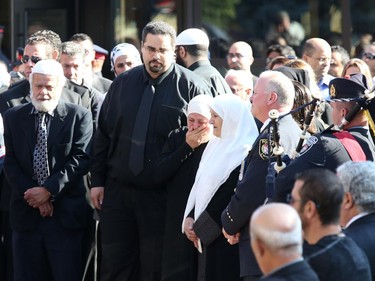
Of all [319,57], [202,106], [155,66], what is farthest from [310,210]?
[319,57]

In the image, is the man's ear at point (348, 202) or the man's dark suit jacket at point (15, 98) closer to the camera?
the man's ear at point (348, 202)

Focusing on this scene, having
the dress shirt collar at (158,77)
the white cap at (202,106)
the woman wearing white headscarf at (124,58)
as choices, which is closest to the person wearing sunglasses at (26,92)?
the woman wearing white headscarf at (124,58)

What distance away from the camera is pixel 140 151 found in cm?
760

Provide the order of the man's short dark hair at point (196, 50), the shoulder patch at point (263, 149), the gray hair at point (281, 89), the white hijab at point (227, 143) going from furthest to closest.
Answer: the man's short dark hair at point (196, 50)
the white hijab at point (227, 143)
the gray hair at point (281, 89)
the shoulder patch at point (263, 149)

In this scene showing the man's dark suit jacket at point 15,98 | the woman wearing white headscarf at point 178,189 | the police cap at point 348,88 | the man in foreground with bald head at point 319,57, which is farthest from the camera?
the man in foreground with bald head at point 319,57

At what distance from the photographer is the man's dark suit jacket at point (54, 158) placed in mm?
8117

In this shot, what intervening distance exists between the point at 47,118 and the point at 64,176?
514 millimetres

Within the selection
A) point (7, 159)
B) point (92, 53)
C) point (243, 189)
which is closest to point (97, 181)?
point (7, 159)

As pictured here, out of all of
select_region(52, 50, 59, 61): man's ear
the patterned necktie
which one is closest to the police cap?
the patterned necktie

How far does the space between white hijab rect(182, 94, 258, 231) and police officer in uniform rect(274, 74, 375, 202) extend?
0.64 meters

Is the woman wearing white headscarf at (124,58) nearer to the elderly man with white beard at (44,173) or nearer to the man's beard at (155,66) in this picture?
the elderly man with white beard at (44,173)

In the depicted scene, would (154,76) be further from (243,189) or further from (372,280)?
(372,280)

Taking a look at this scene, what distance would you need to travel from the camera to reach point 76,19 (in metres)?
14.2

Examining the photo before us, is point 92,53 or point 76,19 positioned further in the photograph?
point 76,19
